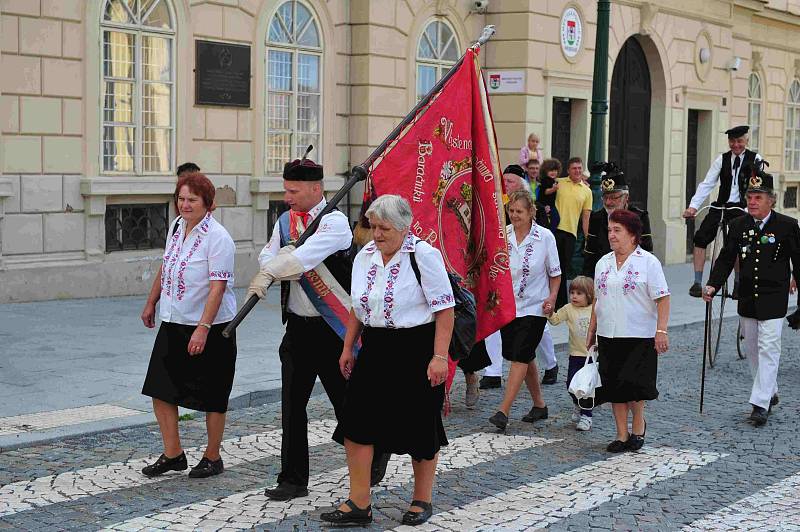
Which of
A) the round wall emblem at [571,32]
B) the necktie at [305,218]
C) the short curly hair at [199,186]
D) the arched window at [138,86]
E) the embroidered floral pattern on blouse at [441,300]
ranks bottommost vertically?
the embroidered floral pattern on blouse at [441,300]

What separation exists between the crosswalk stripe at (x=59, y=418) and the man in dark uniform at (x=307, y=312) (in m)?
2.20

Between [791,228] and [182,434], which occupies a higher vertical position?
[791,228]

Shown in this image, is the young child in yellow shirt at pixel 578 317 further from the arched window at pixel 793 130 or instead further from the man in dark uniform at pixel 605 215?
the arched window at pixel 793 130

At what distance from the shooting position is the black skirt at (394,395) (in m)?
6.13

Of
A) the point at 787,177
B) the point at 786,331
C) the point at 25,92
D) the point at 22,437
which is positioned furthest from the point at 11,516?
the point at 787,177

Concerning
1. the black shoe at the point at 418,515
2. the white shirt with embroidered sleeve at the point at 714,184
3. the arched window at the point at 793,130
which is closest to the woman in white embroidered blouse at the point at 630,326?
the black shoe at the point at 418,515

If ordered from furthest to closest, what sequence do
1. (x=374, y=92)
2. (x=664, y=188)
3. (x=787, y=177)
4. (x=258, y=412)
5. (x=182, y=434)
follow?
Result: (x=787, y=177) → (x=664, y=188) → (x=374, y=92) → (x=258, y=412) → (x=182, y=434)

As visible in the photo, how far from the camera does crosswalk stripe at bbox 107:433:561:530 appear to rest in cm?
616

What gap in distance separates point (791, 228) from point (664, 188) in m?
15.1

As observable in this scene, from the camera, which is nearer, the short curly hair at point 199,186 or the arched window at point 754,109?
the short curly hair at point 199,186

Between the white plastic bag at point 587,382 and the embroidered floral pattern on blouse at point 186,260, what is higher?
the embroidered floral pattern on blouse at point 186,260

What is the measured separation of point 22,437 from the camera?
7.80 m

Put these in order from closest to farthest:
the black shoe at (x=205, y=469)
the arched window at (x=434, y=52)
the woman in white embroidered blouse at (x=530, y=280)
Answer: the black shoe at (x=205, y=469), the woman in white embroidered blouse at (x=530, y=280), the arched window at (x=434, y=52)

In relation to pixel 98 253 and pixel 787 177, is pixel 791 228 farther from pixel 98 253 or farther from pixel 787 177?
pixel 787 177
